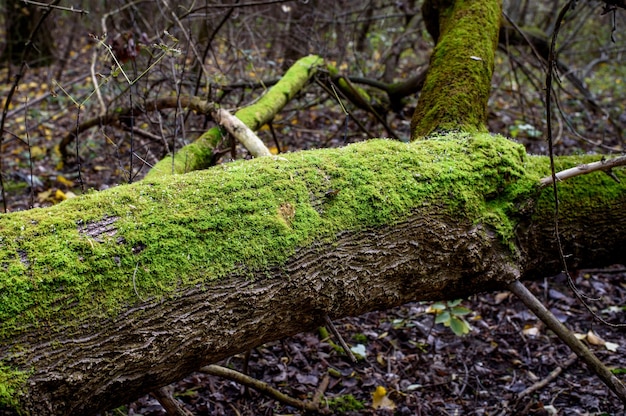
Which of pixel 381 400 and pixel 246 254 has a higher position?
pixel 246 254

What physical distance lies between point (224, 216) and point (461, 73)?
1735 millimetres

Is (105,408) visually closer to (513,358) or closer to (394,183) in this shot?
(394,183)

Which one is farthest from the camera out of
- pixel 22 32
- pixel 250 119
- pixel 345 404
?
pixel 22 32

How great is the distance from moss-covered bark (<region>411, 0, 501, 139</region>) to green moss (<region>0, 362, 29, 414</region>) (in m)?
1.98

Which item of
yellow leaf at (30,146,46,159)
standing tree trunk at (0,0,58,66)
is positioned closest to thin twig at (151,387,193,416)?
yellow leaf at (30,146,46,159)

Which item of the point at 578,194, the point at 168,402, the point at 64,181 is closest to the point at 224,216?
the point at 168,402

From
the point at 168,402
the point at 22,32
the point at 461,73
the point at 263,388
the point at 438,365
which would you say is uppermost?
the point at 22,32

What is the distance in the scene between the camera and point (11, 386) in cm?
128

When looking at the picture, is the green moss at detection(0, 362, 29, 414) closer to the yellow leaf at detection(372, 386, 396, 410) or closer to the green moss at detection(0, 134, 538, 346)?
the green moss at detection(0, 134, 538, 346)

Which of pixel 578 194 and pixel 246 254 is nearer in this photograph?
pixel 246 254

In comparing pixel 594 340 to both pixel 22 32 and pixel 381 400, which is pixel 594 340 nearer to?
pixel 381 400

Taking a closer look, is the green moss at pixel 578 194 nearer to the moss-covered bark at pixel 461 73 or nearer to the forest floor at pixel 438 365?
the moss-covered bark at pixel 461 73

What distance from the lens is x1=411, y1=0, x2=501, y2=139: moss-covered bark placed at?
2561mm

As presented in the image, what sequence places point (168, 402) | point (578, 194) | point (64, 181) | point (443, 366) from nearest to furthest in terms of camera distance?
point (168, 402) < point (578, 194) < point (443, 366) < point (64, 181)
